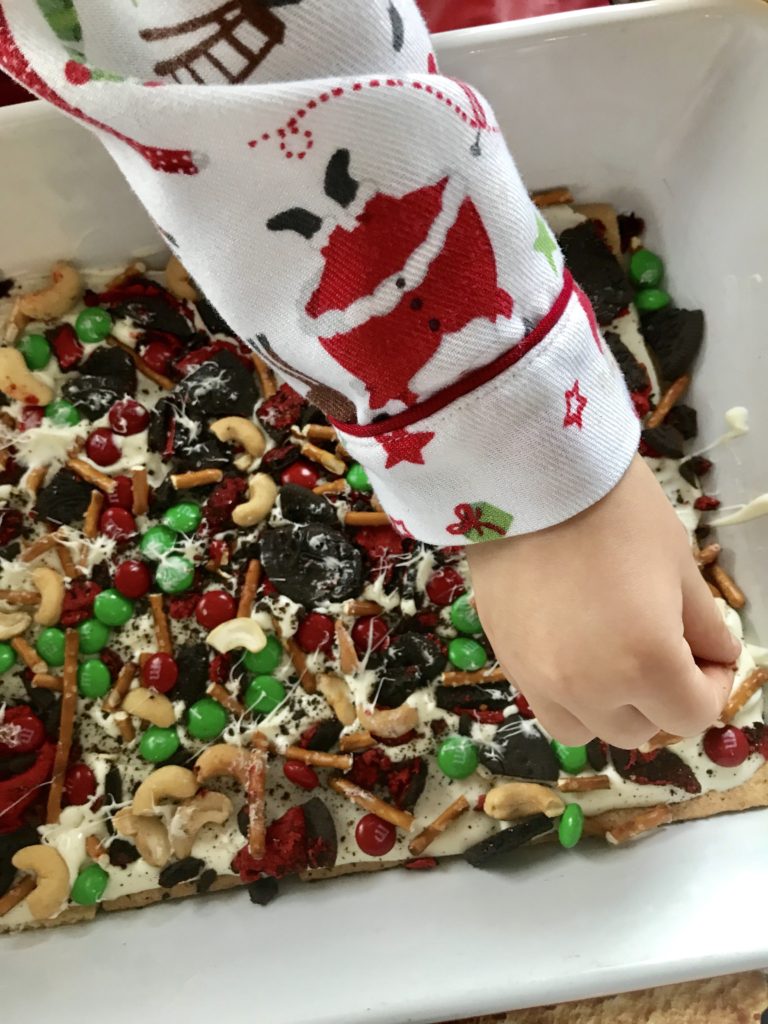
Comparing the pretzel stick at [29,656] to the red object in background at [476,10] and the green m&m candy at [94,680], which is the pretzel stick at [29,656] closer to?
the green m&m candy at [94,680]

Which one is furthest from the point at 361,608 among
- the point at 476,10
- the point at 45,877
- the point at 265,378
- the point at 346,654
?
the point at 476,10

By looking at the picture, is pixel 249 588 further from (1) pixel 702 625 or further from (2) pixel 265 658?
(1) pixel 702 625

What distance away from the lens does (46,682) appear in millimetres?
800

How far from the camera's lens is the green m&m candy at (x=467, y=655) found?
784 millimetres

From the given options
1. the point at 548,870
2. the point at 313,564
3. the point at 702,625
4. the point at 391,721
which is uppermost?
the point at 702,625

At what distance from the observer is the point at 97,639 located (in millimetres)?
818

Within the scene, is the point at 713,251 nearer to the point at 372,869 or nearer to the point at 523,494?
the point at 523,494

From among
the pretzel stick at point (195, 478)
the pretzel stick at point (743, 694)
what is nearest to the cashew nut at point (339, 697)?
the pretzel stick at point (195, 478)

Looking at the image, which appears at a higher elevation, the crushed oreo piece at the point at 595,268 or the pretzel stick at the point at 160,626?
the crushed oreo piece at the point at 595,268

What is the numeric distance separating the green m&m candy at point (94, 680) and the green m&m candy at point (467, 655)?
321 millimetres

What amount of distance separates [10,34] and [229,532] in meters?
0.53

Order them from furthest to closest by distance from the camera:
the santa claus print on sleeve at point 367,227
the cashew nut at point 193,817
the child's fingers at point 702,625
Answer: the cashew nut at point 193,817
the child's fingers at point 702,625
the santa claus print on sleeve at point 367,227

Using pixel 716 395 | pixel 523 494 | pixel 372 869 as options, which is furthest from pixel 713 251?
pixel 372 869

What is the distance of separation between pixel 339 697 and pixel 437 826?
0.46ft
